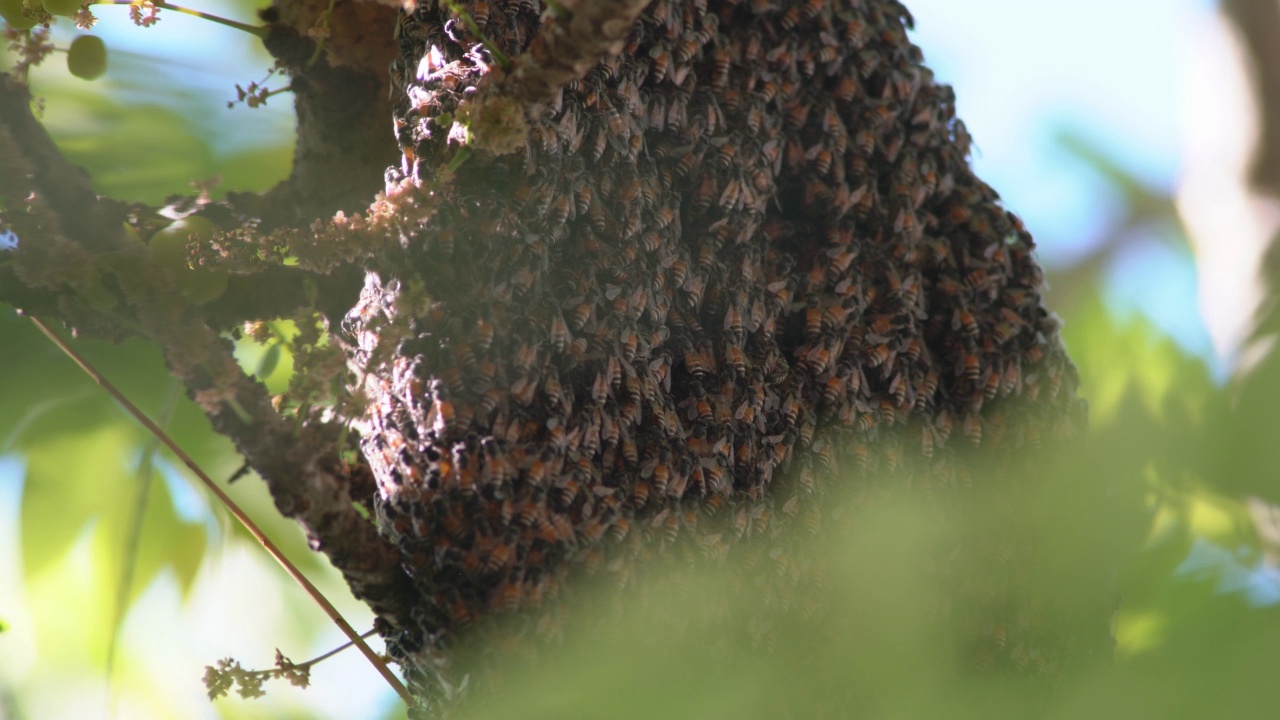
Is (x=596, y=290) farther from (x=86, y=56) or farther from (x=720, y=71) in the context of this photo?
(x=86, y=56)

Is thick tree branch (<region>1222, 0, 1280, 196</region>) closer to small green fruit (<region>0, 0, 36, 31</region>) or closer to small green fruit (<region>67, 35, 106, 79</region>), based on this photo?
small green fruit (<region>67, 35, 106, 79</region>)

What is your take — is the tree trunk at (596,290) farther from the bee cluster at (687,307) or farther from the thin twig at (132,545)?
the thin twig at (132,545)

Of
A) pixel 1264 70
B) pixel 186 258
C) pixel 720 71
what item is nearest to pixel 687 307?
pixel 720 71

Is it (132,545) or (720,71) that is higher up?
(132,545)

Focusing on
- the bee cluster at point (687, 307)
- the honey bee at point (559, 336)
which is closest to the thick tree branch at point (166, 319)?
the bee cluster at point (687, 307)

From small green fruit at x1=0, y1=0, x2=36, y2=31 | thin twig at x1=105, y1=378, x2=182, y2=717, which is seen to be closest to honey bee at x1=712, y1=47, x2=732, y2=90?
small green fruit at x1=0, y1=0, x2=36, y2=31

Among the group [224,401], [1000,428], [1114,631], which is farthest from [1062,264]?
[224,401]
